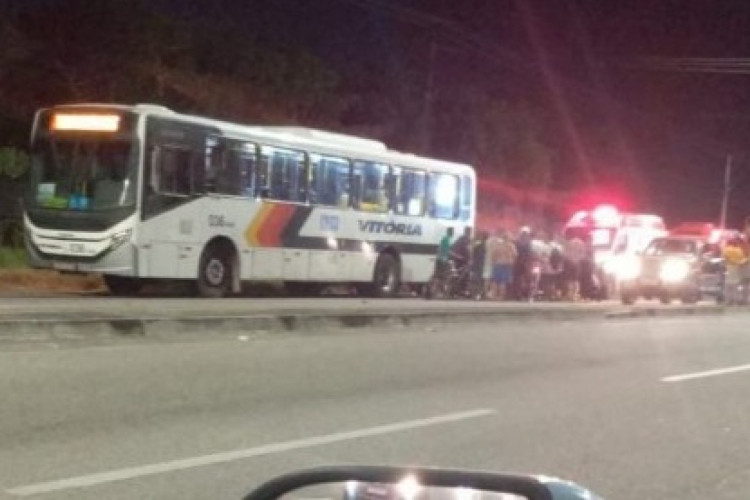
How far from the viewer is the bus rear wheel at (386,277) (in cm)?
2905

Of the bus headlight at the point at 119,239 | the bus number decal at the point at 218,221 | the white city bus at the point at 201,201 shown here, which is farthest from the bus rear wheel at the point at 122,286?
the bus number decal at the point at 218,221

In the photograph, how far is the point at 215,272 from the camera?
935 inches

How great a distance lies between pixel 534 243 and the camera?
3105cm

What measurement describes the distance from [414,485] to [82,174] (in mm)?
20773

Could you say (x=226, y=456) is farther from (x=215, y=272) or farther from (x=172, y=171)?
(x=215, y=272)

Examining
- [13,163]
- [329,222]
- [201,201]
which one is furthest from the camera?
[13,163]

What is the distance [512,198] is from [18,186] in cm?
2403

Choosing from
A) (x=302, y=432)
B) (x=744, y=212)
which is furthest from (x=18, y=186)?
(x=744, y=212)

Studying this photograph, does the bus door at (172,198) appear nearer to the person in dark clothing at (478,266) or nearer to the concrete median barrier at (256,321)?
the concrete median barrier at (256,321)

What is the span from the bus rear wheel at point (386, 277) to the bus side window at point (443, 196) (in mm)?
1947

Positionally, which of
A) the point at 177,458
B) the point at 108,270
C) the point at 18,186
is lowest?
the point at 177,458

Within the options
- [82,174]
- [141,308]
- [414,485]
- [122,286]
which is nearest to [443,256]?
Result: [122,286]

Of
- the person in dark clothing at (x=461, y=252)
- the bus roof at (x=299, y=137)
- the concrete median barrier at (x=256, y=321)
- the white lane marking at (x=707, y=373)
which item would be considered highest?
the bus roof at (x=299, y=137)

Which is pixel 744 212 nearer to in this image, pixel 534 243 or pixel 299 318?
pixel 534 243
